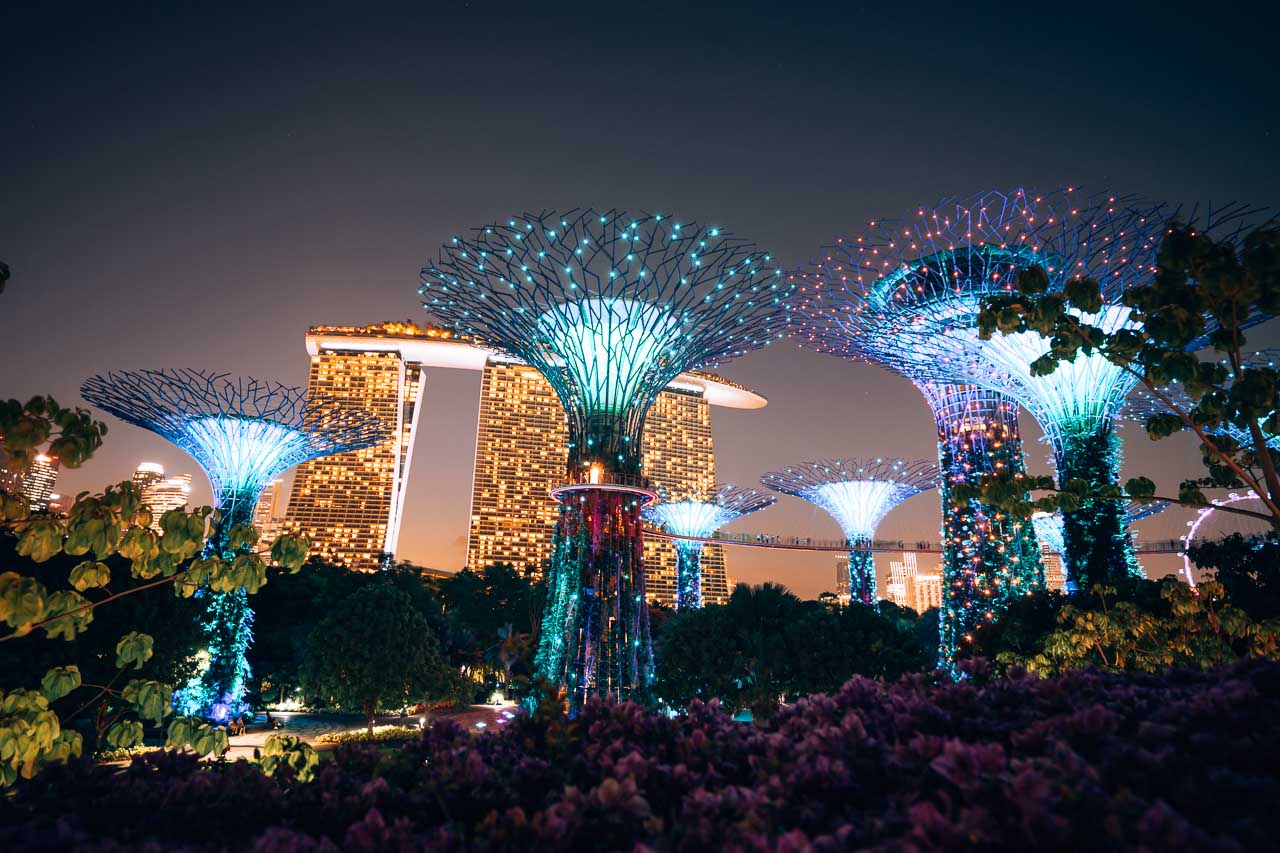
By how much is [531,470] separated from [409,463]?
62.6 feet

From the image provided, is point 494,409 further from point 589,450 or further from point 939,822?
point 939,822

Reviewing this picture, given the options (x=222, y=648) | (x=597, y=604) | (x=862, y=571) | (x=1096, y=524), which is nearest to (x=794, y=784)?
(x=597, y=604)

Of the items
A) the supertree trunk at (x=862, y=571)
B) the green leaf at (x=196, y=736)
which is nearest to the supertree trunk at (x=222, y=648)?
the green leaf at (x=196, y=736)

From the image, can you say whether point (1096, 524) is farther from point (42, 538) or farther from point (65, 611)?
point (42, 538)

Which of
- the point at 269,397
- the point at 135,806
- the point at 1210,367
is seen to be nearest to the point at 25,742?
the point at 135,806

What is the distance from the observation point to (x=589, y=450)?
21.1m

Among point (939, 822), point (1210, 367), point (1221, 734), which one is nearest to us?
point (939, 822)

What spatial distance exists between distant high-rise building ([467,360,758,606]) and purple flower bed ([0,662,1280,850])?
342 feet

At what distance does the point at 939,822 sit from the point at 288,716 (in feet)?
153

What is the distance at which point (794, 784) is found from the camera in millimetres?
3002

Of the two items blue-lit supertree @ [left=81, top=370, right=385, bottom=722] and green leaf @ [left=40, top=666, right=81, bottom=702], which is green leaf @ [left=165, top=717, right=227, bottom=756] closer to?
green leaf @ [left=40, top=666, right=81, bottom=702]

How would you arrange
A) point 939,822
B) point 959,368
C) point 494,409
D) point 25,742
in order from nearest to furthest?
point 939,822, point 25,742, point 959,368, point 494,409

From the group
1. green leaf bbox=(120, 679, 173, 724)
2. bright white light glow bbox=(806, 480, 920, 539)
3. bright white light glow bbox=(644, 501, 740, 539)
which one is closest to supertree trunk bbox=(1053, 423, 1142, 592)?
green leaf bbox=(120, 679, 173, 724)

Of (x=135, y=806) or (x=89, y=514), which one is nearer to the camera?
(x=135, y=806)
